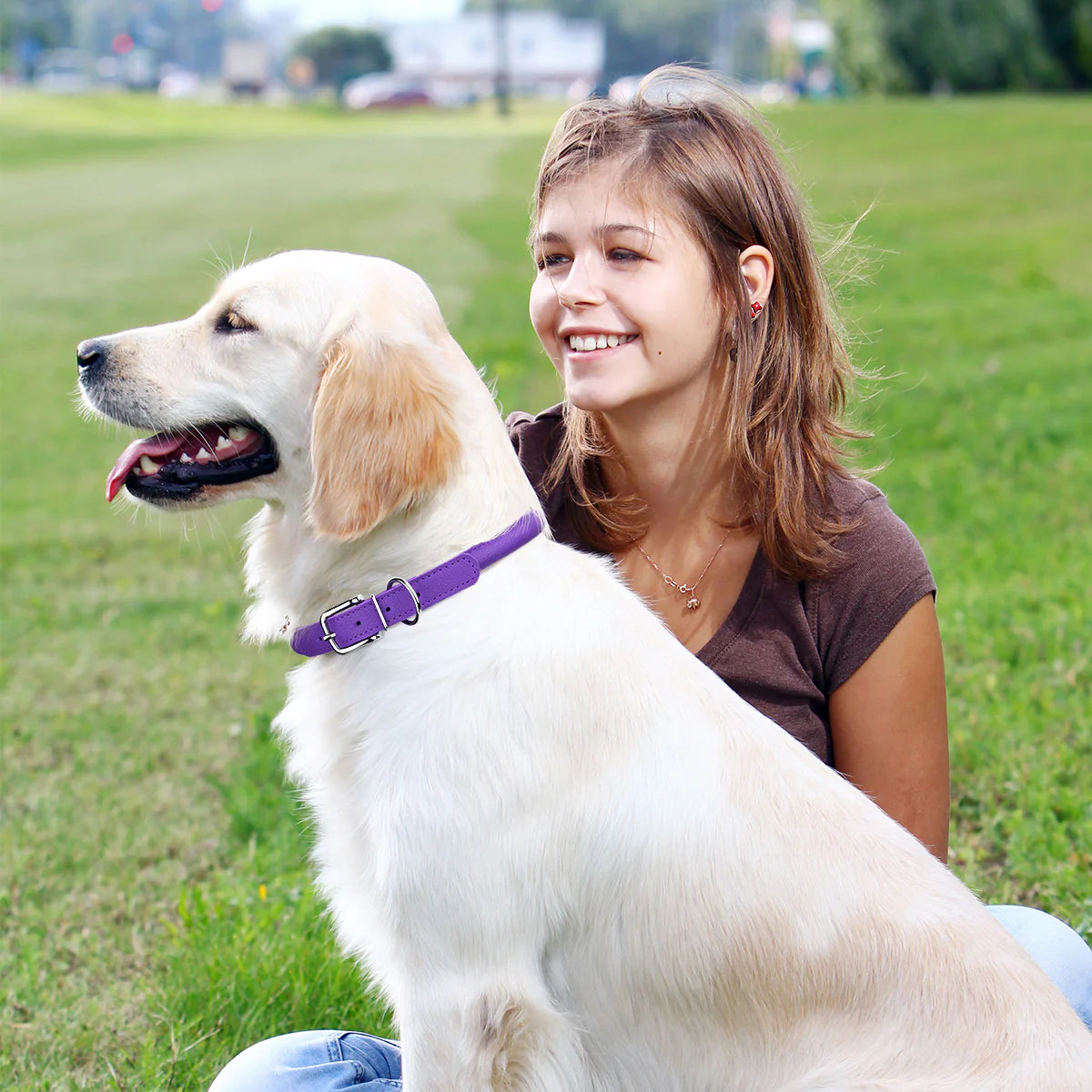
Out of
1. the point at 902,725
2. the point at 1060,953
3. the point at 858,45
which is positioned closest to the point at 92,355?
the point at 902,725

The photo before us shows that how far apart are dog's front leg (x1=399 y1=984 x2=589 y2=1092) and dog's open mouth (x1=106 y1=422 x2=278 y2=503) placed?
3.19 ft

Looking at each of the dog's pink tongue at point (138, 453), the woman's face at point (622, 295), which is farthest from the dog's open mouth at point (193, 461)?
the woman's face at point (622, 295)

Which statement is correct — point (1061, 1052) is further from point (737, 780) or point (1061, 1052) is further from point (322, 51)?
point (322, 51)

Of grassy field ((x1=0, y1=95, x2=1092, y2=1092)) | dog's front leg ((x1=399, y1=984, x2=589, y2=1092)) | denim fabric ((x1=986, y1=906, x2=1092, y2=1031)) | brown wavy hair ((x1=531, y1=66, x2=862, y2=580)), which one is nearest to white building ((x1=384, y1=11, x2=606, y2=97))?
grassy field ((x1=0, y1=95, x2=1092, y2=1092))

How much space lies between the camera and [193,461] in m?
2.38

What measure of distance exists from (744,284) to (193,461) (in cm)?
111

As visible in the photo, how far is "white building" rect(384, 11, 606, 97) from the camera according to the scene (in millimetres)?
115625

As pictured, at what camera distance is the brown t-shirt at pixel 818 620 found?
8.19 ft

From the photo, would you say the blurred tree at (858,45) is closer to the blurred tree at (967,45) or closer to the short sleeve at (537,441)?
the blurred tree at (967,45)

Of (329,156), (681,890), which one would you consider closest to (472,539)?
(681,890)

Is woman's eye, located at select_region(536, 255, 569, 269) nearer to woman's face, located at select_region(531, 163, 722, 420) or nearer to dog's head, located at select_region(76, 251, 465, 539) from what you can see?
woman's face, located at select_region(531, 163, 722, 420)

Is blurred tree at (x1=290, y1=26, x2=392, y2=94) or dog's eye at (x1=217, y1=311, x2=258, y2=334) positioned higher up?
dog's eye at (x1=217, y1=311, x2=258, y2=334)

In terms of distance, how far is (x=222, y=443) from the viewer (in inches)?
94.0

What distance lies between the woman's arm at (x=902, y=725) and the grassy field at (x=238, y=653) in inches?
31.3
